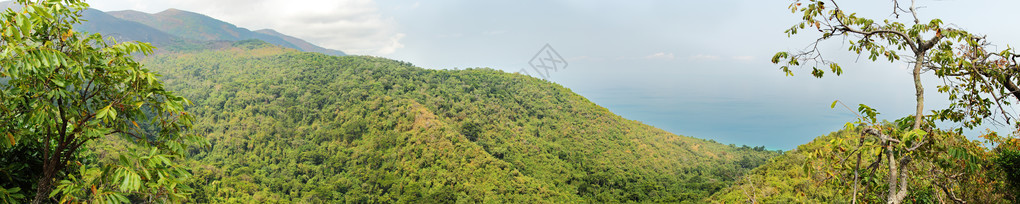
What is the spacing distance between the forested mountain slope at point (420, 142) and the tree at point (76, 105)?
21083 millimetres

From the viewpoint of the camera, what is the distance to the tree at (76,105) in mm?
2156

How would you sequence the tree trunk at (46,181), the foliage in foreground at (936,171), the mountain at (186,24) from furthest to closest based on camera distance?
1. the mountain at (186,24)
2. the foliage in foreground at (936,171)
3. the tree trunk at (46,181)

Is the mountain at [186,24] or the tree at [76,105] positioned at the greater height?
the mountain at [186,24]

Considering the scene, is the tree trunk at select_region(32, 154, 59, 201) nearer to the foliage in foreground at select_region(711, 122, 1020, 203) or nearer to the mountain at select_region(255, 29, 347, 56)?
A: the foliage in foreground at select_region(711, 122, 1020, 203)

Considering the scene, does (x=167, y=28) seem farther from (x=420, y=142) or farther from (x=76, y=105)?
(x=76, y=105)

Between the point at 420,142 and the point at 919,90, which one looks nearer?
the point at 919,90

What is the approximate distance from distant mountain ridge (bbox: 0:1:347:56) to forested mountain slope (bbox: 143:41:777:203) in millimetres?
20261

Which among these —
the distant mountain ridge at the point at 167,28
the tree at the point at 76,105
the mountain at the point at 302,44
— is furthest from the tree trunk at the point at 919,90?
the mountain at the point at 302,44

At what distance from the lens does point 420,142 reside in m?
30.1

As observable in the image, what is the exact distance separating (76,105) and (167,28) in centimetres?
9179

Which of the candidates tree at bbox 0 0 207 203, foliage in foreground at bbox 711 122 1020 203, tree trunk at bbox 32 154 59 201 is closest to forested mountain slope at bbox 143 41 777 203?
foliage in foreground at bbox 711 122 1020 203

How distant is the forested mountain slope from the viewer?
26.7 m

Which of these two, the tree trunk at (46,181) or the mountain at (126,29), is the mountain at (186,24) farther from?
the tree trunk at (46,181)

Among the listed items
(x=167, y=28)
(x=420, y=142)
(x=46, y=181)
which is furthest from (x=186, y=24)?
(x=46, y=181)
